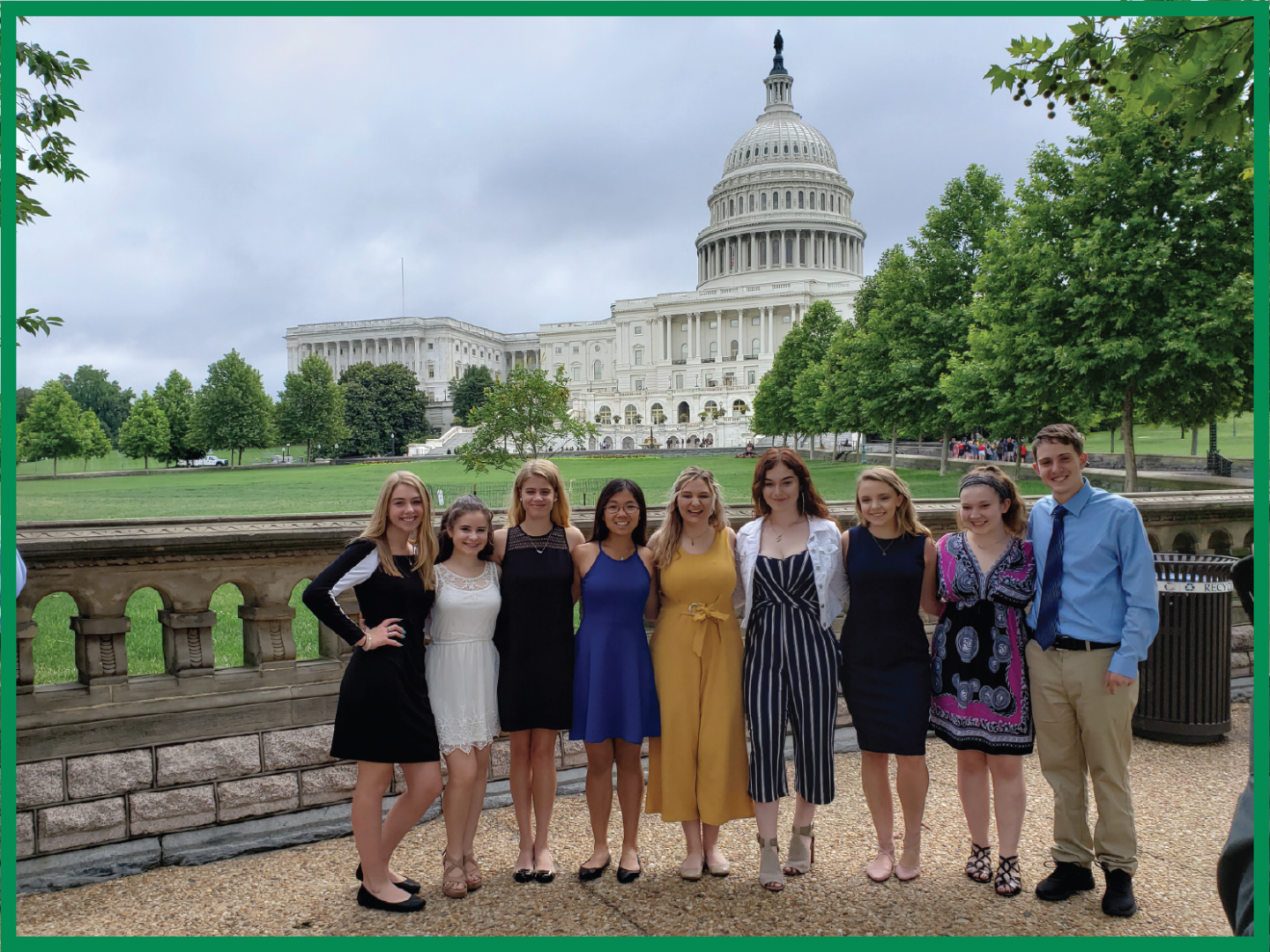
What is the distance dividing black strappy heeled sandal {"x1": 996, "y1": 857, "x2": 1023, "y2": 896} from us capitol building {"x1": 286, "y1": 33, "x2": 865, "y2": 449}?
9190 cm

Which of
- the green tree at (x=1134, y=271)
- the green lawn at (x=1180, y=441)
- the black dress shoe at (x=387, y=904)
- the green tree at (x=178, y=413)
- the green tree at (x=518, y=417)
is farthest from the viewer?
the green tree at (x=178, y=413)

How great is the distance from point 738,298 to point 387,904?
110 metres

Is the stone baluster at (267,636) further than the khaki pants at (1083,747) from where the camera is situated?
Yes

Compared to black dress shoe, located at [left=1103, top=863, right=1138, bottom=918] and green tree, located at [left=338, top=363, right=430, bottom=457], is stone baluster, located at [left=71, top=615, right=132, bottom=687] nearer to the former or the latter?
black dress shoe, located at [left=1103, top=863, right=1138, bottom=918]

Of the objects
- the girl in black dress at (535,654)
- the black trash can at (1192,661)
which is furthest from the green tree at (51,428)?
the black trash can at (1192,661)

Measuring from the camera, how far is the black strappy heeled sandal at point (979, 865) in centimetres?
409

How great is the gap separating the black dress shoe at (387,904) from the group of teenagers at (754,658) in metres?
0.15

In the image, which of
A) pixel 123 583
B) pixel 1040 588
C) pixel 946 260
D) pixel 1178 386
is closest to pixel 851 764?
pixel 1040 588

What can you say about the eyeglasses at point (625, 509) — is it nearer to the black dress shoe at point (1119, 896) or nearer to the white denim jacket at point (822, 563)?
the white denim jacket at point (822, 563)

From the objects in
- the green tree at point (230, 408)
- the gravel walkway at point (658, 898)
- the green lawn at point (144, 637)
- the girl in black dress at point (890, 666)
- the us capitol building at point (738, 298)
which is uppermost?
the us capitol building at point (738, 298)

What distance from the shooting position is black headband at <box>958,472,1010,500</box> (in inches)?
166

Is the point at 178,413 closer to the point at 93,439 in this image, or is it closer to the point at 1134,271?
the point at 93,439

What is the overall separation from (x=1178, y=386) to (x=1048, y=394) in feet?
8.95

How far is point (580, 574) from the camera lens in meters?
4.29
